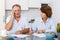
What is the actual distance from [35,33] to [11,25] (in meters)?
0.27

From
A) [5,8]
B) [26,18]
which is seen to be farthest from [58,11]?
[5,8]

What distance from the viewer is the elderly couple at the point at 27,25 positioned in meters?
1.55

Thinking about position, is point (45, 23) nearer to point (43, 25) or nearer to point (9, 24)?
point (43, 25)

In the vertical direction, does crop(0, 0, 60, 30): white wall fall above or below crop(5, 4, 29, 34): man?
above

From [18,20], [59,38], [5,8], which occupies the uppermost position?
[5,8]

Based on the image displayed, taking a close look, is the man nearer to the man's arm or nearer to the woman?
the man's arm

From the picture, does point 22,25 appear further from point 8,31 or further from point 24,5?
point 24,5

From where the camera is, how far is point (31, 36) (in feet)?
4.70

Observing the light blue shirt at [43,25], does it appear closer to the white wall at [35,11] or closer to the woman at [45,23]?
the woman at [45,23]

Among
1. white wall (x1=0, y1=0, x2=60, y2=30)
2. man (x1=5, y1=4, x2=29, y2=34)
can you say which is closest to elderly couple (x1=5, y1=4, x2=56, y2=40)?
man (x1=5, y1=4, x2=29, y2=34)

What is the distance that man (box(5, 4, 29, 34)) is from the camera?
1.55 metres

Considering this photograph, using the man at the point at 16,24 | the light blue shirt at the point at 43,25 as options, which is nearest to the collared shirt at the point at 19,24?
the man at the point at 16,24

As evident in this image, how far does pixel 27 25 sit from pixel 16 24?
4.9 inches

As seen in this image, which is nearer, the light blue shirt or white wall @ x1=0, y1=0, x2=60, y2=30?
the light blue shirt
